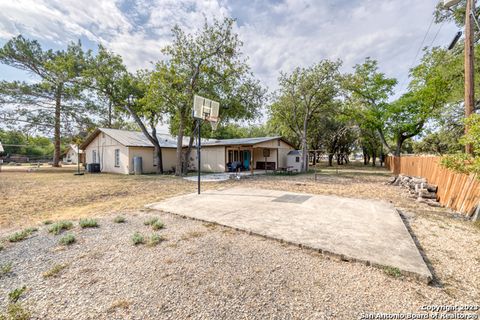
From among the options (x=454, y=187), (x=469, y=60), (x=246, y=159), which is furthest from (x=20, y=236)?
(x=246, y=159)

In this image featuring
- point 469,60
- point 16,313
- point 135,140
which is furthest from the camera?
point 135,140

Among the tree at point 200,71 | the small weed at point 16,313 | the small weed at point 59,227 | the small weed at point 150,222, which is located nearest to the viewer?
the small weed at point 16,313

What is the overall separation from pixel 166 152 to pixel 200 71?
8.37 m

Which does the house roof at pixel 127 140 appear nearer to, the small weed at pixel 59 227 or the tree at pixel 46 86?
the tree at pixel 46 86

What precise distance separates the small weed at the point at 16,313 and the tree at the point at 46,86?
779 inches

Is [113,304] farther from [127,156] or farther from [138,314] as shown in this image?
[127,156]

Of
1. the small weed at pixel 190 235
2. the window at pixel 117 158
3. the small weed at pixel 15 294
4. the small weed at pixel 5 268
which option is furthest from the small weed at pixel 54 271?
the window at pixel 117 158

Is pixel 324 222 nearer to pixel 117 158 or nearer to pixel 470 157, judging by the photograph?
pixel 470 157

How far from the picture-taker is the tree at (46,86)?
1746 centimetres

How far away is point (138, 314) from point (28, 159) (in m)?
46.6

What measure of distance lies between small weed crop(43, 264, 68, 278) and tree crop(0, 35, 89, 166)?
62.6 feet

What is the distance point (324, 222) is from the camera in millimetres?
4465

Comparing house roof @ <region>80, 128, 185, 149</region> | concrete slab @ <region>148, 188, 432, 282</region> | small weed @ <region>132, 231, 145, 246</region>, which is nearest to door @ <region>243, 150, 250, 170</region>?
house roof @ <region>80, 128, 185, 149</region>

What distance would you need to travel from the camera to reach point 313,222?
4465mm
